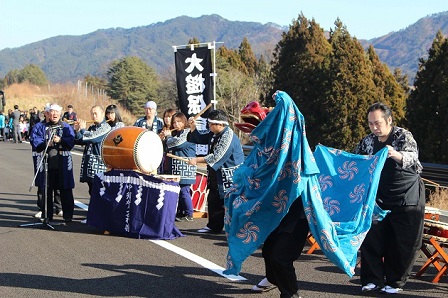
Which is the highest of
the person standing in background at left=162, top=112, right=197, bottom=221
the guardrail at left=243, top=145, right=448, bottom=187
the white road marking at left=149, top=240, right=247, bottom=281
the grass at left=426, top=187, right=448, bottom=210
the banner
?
the banner

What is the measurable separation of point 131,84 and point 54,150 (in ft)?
158

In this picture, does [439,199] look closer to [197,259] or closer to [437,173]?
[437,173]

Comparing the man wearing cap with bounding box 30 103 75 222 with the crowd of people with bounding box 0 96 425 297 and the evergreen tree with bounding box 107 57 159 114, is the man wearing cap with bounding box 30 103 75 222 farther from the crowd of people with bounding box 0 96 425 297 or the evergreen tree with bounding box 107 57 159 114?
the evergreen tree with bounding box 107 57 159 114

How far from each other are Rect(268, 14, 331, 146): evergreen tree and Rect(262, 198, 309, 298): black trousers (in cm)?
1836

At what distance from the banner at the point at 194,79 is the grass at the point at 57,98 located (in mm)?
28214

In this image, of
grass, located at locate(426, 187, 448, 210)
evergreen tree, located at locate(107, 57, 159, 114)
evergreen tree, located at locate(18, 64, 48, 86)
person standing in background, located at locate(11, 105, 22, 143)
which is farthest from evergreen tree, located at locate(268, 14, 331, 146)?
→ evergreen tree, located at locate(18, 64, 48, 86)

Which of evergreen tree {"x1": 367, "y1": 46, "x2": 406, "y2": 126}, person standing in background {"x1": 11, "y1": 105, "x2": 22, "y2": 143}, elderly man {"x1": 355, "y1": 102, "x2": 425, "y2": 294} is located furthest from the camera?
person standing in background {"x1": 11, "y1": 105, "x2": 22, "y2": 143}

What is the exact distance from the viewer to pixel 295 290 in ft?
21.7

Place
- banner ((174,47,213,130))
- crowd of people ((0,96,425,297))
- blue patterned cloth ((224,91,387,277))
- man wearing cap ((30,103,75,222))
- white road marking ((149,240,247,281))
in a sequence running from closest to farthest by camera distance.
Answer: blue patterned cloth ((224,91,387,277)) → crowd of people ((0,96,425,297)) → white road marking ((149,240,247,281)) → man wearing cap ((30,103,75,222)) → banner ((174,47,213,130))

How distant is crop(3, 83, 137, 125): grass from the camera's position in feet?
159

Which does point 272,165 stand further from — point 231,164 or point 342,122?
point 342,122

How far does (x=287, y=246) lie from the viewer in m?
6.50

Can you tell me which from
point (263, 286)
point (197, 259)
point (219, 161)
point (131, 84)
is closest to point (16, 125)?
point (131, 84)

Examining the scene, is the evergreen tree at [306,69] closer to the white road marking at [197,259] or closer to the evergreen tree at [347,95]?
the evergreen tree at [347,95]
